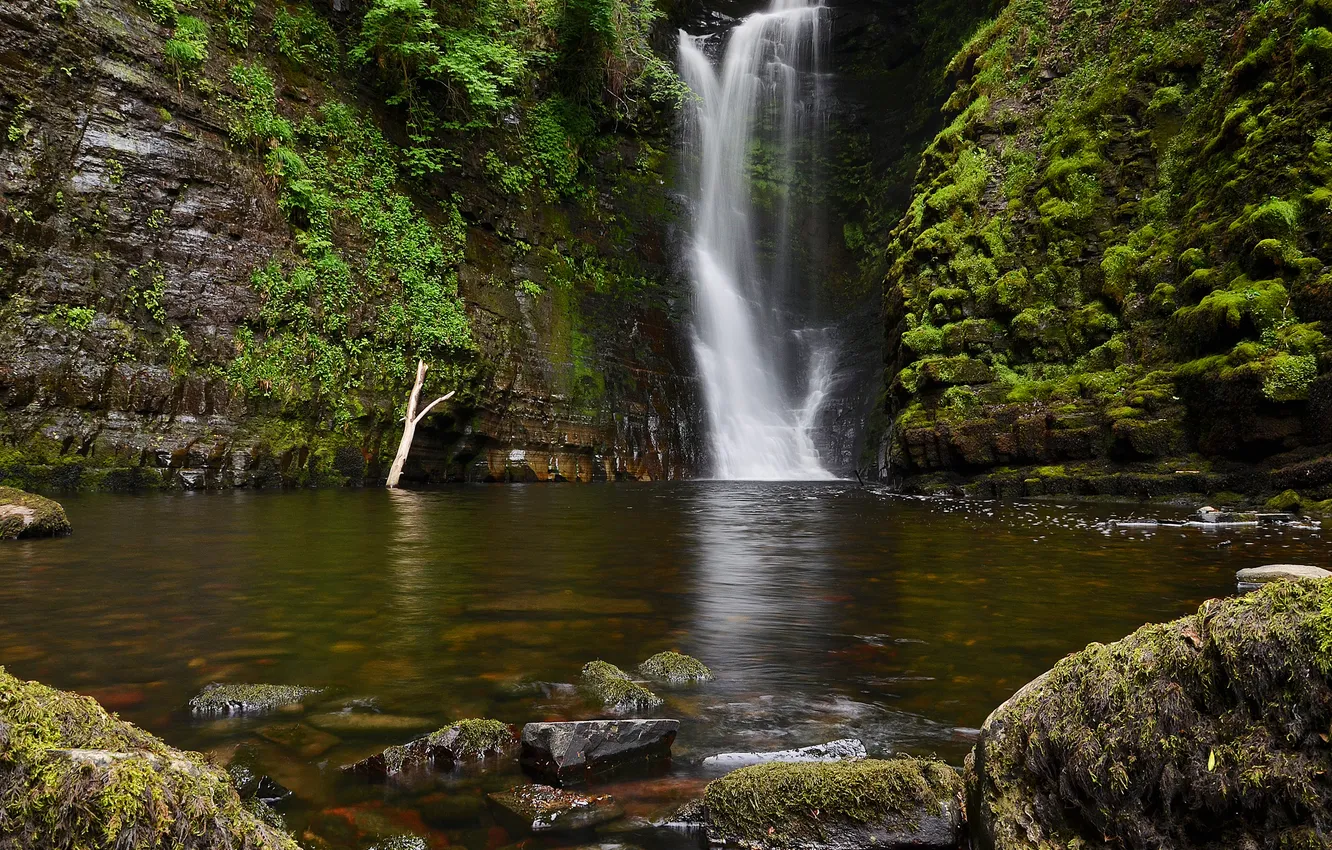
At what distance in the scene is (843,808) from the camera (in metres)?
2.28

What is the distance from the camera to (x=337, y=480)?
16.2 metres

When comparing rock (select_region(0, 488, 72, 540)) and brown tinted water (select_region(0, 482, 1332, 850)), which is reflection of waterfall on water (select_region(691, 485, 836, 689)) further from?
rock (select_region(0, 488, 72, 540))

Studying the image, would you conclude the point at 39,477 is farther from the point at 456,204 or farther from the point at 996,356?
the point at 996,356

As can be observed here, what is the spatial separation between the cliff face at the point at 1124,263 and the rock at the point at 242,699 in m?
11.3

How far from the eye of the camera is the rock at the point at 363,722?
10.2 ft

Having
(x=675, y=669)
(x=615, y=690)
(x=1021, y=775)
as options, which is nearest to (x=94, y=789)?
(x=1021, y=775)

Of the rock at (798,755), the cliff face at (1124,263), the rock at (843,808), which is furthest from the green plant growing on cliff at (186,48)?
the rock at (843,808)

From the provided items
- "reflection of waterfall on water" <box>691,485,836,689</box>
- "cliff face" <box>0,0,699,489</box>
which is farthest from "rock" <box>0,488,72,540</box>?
"reflection of waterfall on water" <box>691,485,836,689</box>

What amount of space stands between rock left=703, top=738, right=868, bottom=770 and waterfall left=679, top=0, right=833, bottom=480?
20159mm

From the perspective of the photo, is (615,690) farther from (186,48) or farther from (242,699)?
(186,48)

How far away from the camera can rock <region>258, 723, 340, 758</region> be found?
114 inches

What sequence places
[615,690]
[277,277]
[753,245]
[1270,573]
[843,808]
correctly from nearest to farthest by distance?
[843,808] → [615,690] → [1270,573] → [277,277] → [753,245]

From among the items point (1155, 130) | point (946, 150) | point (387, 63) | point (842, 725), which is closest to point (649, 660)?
point (842, 725)

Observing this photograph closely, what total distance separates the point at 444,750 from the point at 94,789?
1.59 meters
